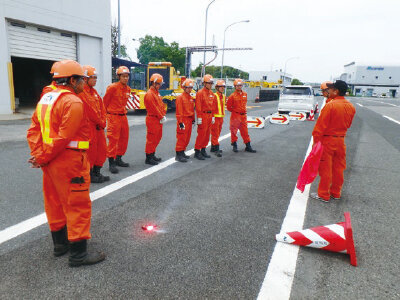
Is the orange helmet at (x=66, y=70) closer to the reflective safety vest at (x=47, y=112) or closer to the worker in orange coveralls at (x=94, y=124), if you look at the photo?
the reflective safety vest at (x=47, y=112)

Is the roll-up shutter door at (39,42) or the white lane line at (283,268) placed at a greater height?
the roll-up shutter door at (39,42)

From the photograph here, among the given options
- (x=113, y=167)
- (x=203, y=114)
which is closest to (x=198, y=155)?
(x=203, y=114)

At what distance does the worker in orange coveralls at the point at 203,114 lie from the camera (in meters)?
7.28

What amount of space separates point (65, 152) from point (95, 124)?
97.8 inches

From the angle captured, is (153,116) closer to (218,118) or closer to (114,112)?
(114,112)

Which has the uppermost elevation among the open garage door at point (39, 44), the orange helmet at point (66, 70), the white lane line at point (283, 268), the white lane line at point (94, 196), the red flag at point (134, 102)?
the open garage door at point (39, 44)

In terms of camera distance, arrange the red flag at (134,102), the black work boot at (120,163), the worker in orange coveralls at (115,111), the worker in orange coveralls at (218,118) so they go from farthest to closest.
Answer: the red flag at (134,102)
the worker in orange coveralls at (218,118)
the black work boot at (120,163)
the worker in orange coveralls at (115,111)

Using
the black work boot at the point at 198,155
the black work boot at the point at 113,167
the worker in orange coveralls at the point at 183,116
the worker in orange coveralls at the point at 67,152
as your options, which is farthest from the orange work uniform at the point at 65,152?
the black work boot at the point at 198,155

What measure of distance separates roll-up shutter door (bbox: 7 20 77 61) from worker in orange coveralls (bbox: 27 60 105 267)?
571 inches

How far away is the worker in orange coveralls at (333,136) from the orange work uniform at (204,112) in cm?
315

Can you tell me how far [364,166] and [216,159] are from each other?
11.6 ft

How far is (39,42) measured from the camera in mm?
15461

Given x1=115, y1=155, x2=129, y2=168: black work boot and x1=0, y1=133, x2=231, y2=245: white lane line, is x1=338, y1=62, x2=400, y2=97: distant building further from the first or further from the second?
x1=115, y1=155, x2=129, y2=168: black work boot

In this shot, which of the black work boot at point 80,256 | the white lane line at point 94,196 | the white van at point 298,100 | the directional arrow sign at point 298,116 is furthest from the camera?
the white van at point 298,100
